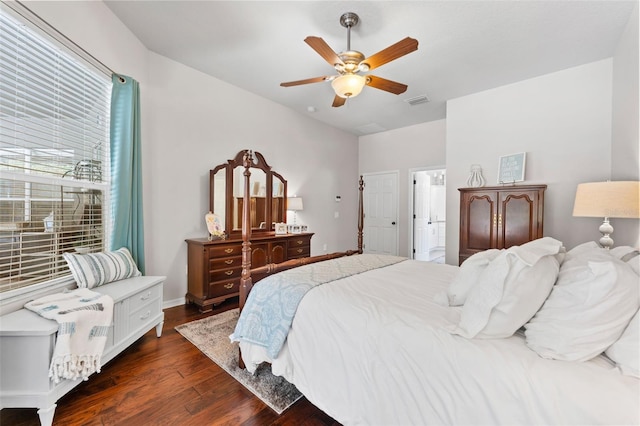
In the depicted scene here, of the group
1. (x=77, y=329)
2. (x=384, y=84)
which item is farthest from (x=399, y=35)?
(x=77, y=329)

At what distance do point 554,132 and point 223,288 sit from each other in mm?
4437

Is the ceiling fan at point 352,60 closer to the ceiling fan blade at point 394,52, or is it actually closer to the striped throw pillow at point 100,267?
the ceiling fan blade at point 394,52

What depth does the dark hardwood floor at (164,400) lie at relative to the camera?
1.56m

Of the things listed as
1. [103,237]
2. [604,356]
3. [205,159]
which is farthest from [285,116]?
[604,356]

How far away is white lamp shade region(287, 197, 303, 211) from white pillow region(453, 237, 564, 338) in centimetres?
360

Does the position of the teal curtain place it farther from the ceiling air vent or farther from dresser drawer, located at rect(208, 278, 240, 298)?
the ceiling air vent

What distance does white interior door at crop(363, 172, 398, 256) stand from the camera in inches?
225

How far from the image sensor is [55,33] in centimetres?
194

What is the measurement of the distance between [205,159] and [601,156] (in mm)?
4716

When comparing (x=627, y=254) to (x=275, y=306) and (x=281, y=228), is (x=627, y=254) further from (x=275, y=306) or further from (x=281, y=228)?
(x=281, y=228)

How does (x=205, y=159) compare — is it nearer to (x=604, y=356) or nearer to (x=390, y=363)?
(x=390, y=363)

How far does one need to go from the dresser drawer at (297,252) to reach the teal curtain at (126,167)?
192cm

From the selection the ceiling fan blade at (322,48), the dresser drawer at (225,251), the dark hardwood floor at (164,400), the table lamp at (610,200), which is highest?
the ceiling fan blade at (322,48)

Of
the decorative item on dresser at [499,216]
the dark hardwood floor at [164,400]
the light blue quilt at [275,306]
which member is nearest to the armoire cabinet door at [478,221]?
the decorative item on dresser at [499,216]
